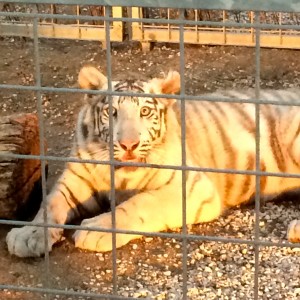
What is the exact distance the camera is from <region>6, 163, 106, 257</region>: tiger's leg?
2684 millimetres

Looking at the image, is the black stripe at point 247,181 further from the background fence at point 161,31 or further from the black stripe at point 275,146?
the background fence at point 161,31

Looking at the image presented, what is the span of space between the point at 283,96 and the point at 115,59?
5.47ft

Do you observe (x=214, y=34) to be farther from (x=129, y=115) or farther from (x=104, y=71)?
(x=129, y=115)

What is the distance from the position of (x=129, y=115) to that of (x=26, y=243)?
581 millimetres

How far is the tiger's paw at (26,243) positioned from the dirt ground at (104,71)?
0.02 m

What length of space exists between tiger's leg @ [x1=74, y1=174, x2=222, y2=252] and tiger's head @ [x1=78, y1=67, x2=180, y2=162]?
151 millimetres

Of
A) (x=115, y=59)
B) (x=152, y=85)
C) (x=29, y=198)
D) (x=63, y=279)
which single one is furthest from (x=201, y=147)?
(x=115, y=59)

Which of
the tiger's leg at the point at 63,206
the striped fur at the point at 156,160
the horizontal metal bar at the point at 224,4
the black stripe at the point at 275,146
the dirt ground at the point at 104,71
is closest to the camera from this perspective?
the horizontal metal bar at the point at 224,4

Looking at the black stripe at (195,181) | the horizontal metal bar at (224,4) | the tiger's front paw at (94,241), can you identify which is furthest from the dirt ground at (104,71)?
the horizontal metal bar at (224,4)

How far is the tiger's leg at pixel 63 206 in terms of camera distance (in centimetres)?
268

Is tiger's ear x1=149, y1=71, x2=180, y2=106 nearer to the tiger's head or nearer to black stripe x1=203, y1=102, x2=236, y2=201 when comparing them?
the tiger's head

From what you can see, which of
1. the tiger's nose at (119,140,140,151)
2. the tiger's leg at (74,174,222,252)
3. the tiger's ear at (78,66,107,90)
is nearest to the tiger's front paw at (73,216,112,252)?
the tiger's leg at (74,174,222,252)

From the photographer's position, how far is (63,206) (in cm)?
296

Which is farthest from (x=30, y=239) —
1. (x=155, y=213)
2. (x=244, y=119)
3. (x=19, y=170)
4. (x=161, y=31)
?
(x=161, y=31)
